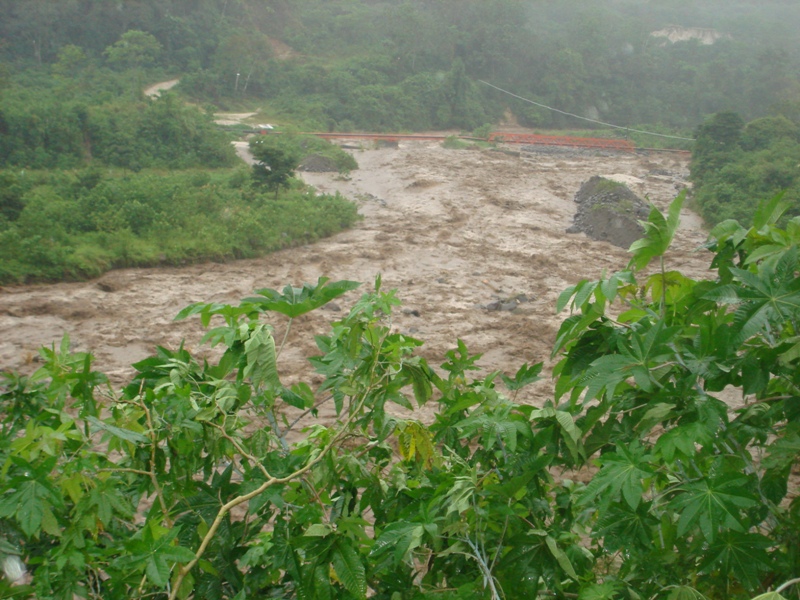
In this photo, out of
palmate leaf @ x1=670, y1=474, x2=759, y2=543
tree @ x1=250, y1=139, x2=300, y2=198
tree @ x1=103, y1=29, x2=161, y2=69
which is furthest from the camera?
tree @ x1=103, y1=29, x2=161, y2=69

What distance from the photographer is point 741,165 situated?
15.3 m

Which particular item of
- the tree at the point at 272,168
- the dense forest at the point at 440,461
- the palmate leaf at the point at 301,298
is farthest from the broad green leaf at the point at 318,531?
the tree at the point at 272,168

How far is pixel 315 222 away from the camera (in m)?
11.1

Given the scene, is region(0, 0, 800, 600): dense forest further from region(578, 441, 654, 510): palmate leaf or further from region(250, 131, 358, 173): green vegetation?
Result: region(250, 131, 358, 173): green vegetation

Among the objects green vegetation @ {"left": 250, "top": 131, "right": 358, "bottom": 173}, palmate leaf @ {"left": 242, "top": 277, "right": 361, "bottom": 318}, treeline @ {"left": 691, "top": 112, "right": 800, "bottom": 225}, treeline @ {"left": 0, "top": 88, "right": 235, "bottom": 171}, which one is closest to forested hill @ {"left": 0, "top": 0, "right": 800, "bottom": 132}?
treeline @ {"left": 0, "top": 88, "right": 235, "bottom": 171}

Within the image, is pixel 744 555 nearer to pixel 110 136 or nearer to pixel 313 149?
pixel 110 136

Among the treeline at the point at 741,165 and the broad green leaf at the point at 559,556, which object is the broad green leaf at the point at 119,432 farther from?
the treeline at the point at 741,165

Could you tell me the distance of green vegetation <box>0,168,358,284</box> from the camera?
8.55 m

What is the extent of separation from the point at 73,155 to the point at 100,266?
696 centimetres

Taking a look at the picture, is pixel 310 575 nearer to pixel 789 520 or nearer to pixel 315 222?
pixel 789 520

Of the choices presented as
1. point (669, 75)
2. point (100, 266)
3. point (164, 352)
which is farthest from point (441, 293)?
point (669, 75)

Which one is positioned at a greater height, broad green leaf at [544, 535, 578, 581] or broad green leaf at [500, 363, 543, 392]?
broad green leaf at [500, 363, 543, 392]

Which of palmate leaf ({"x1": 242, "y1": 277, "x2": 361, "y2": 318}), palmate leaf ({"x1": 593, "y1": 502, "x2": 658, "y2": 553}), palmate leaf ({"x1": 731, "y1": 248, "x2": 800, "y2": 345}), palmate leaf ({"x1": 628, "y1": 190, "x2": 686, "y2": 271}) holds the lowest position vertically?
palmate leaf ({"x1": 593, "y1": 502, "x2": 658, "y2": 553})

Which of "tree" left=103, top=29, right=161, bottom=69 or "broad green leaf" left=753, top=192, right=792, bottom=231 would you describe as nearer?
"broad green leaf" left=753, top=192, right=792, bottom=231
